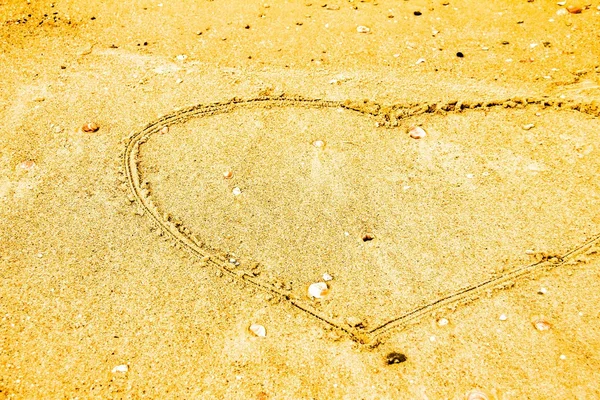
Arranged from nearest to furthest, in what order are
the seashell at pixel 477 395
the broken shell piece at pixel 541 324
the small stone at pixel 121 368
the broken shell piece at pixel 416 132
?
the seashell at pixel 477 395
the small stone at pixel 121 368
the broken shell piece at pixel 541 324
the broken shell piece at pixel 416 132

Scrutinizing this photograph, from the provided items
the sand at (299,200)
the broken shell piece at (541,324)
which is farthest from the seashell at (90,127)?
the broken shell piece at (541,324)

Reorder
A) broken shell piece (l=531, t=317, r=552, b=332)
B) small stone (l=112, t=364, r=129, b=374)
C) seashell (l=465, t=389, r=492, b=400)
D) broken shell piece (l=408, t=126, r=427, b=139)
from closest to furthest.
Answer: seashell (l=465, t=389, r=492, b=400) < small stone (l=112, t=364, r=129, b=374) < broken shell piece (l=531, t=317, r=552, b=332) < broken shell piece (l=408, t=126, r=427, b=139)

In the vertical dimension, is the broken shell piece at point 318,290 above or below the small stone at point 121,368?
above

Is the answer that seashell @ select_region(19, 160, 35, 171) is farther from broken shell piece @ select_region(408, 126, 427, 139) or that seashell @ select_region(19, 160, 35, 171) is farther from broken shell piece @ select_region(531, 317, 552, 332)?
broken shell piece @ select_region(531, 317, 552, 332)

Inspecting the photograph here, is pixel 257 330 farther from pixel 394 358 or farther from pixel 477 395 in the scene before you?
pixel 477 395

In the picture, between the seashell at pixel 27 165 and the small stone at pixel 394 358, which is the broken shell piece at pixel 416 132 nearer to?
the small stone at pixel 394 358

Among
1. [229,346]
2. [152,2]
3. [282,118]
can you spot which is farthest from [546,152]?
[152,2]

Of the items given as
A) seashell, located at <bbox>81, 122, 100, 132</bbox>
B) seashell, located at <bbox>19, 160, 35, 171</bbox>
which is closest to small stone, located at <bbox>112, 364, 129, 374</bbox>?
seashell, located at <bbox>19, 160, 35, 171</bbox>
